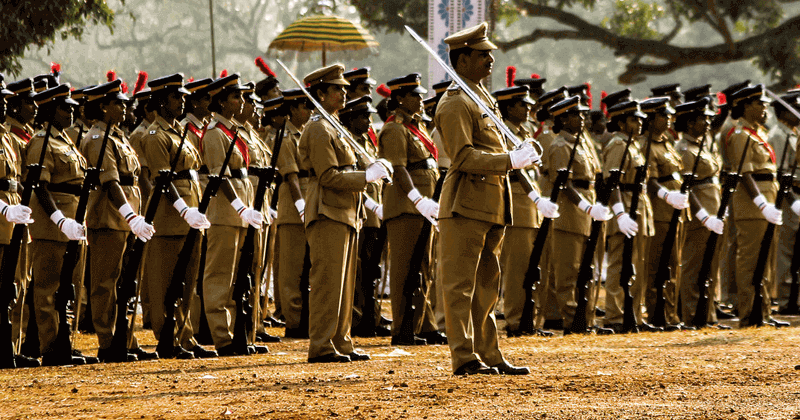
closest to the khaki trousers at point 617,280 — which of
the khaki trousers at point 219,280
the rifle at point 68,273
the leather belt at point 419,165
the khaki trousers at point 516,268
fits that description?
the khaki trousers at point 516,268

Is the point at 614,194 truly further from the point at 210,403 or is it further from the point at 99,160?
the point at 210,403

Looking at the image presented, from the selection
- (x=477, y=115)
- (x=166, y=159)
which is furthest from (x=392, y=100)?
(x=477, y=115)

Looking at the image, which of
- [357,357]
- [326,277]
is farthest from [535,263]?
[326,277]

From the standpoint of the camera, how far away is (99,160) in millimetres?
8000

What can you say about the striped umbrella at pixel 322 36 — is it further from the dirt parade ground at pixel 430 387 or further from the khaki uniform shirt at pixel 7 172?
the khaki uniform shirt at pixel 7 172

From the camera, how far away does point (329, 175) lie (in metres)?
7.57

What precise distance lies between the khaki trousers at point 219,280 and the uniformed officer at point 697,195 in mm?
4289

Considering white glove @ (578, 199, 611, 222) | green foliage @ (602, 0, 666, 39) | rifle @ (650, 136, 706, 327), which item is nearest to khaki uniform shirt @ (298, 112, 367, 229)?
white glove @ (578, 199, 611, 222)

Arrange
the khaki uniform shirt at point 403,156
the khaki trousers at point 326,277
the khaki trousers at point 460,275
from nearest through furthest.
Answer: the khaki trousers at point 460,275 < the khaki trousers at point 326,277 < the khaki uniform shirt at point 403,156

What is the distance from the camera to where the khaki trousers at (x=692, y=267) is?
442 inches

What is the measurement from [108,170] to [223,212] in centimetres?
85

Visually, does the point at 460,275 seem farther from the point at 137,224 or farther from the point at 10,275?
the point at 10,275

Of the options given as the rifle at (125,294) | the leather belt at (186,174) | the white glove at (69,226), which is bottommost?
the rifle at (125,294)

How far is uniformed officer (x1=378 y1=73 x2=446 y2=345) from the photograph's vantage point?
9.02m
